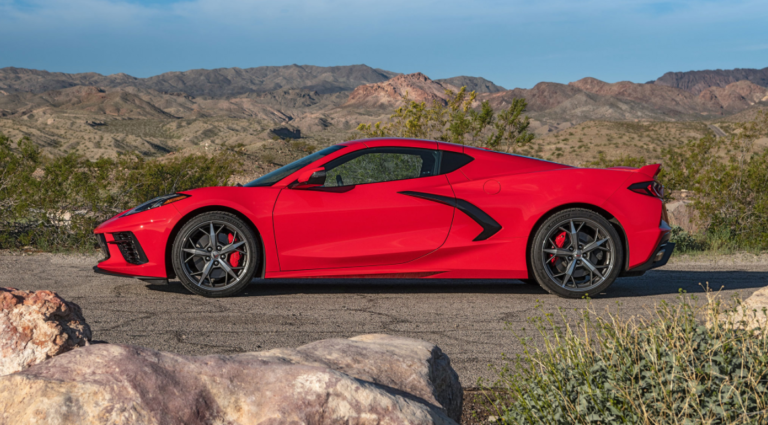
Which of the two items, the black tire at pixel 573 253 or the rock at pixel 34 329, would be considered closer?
the rock at pixel 34 329

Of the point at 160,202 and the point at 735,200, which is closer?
the point at 160,202

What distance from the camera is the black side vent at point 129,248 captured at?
5.54m

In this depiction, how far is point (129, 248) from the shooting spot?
5.62 metres

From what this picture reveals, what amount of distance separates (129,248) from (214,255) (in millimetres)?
792

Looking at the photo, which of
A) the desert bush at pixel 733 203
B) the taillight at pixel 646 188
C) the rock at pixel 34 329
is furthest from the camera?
the desert bush at pixel 733 203

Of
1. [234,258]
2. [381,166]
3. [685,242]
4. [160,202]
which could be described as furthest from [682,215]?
[160,202]

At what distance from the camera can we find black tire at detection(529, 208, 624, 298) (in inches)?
226

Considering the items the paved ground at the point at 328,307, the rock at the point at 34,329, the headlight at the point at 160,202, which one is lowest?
the paved ground at the point at 328,307

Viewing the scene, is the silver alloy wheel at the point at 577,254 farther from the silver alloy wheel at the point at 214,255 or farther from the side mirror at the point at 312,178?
the silver alloy wheel at the point at 214,255

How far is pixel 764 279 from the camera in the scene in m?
6.95

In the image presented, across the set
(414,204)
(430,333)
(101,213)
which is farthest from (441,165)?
(101,213)

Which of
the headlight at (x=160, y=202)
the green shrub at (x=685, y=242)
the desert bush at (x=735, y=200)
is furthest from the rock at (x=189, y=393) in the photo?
the desert bush at (x=735, y=200)

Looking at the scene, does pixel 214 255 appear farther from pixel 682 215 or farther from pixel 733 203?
pixel 682 215

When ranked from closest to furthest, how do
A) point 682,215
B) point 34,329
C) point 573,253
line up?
point 34,329, point 573,253, point 682,215
